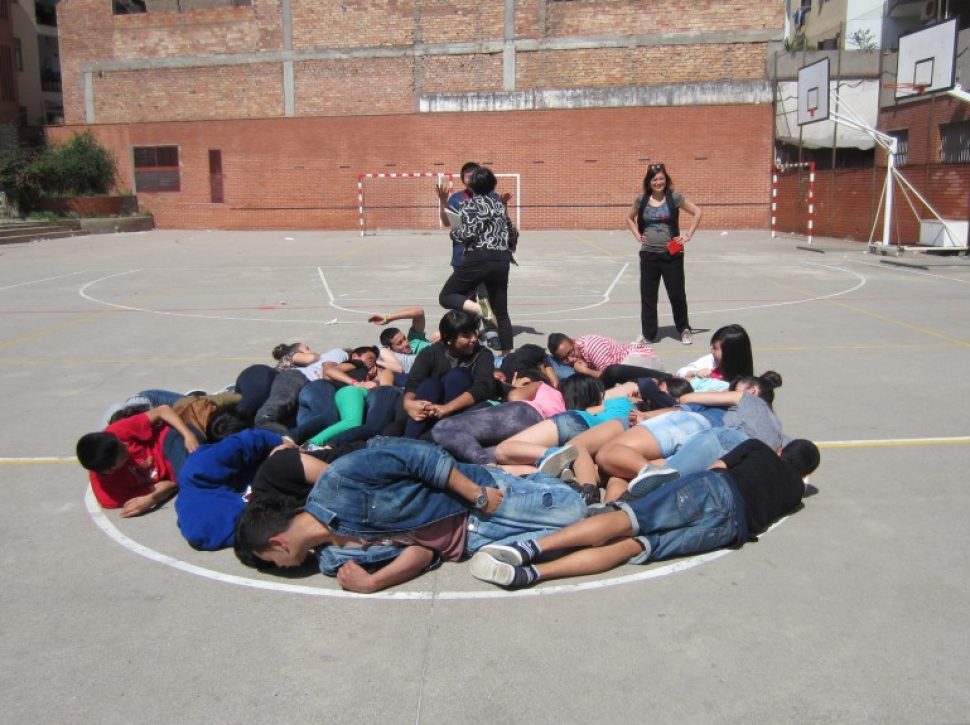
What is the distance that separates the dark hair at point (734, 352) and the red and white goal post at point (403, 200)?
24880 mm

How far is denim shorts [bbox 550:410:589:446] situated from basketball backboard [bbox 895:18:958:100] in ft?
61.5

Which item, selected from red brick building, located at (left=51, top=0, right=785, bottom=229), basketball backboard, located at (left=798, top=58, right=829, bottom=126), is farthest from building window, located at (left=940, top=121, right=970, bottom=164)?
red brick building, located at (left=51, top=0, right=785, bottom=229)

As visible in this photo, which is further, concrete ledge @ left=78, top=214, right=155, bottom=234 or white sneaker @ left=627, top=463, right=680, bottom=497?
concrete ledge @ left=78, top=214, right=155, bottom=234

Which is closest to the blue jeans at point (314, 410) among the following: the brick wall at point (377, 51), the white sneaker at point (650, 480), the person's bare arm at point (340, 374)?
the person's bare arm at point (340, 374)

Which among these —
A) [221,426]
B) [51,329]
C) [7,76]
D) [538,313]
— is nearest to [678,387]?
[221,426]

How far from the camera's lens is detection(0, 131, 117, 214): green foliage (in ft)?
103

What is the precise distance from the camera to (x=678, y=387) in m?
5.98

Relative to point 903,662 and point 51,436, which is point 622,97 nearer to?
point 51,436

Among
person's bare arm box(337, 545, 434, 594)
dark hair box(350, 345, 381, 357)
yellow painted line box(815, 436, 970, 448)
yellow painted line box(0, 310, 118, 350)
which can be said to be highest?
dark hair box(350, 345, 381, 357)

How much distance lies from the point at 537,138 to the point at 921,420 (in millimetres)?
25452

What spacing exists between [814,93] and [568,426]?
72.1 feet

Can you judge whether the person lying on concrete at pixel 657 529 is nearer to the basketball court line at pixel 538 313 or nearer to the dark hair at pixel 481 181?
the dark hair at pixel 481 181

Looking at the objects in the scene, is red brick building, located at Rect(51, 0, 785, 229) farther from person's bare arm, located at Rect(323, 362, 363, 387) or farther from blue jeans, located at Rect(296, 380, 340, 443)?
blue jeans, located at Rect(296, 380, 340, 443)

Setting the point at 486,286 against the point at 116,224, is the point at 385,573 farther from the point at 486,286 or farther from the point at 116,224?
the point at 116,224
